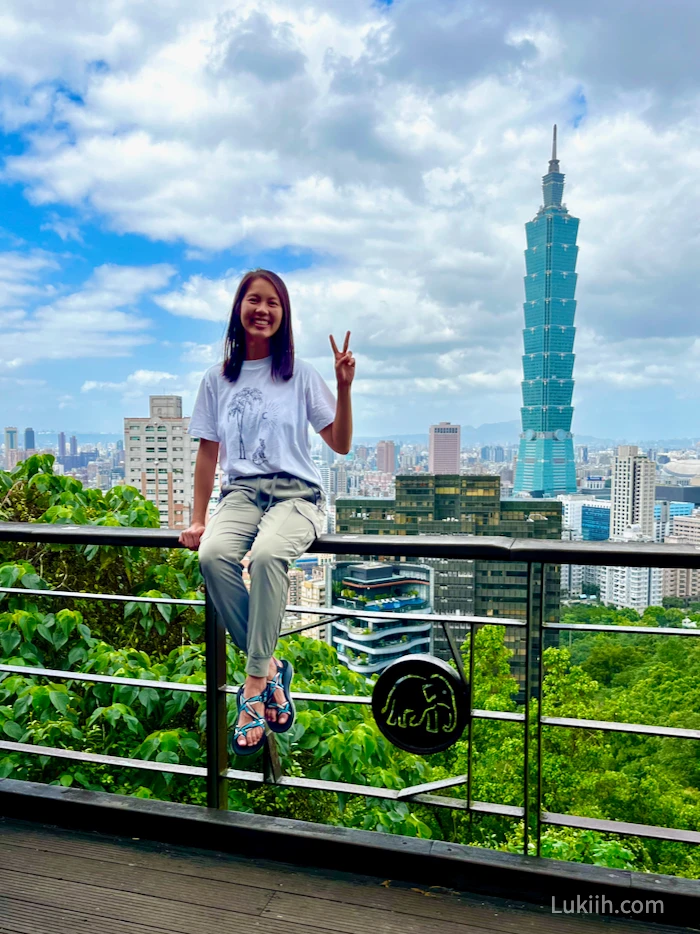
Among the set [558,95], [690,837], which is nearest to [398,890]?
[690,837]

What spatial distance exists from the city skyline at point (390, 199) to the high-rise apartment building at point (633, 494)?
1015cm

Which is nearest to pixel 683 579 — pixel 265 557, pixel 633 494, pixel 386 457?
pixel 265 557

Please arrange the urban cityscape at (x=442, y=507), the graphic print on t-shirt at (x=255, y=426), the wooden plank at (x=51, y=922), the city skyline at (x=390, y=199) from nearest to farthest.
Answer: the wooden plank at (x=51, y=922), the graphic print on t-shirt at (x=255, y=426), the urban cityscape at (x=442, y=507), the city skyline at (x=390, y=199)

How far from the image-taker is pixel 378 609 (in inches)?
74.8

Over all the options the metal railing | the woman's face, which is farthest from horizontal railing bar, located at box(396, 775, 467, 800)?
the woman's face

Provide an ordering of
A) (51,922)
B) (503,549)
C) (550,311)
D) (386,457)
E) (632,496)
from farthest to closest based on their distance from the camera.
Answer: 1. (550,311)
2. (632,496)
3. (386,457)
4. (503,549)
5. (51,922)

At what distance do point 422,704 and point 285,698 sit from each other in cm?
35

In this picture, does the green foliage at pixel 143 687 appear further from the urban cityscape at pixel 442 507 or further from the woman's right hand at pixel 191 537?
the woman's right hand at pixel 191 537

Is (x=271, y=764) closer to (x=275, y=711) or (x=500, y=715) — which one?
(x=275, y=711)

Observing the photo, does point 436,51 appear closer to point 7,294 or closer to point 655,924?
point 7,294

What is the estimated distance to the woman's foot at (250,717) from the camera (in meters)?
1.68

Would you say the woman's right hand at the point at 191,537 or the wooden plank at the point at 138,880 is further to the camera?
the woman's right hand at the point at 191,537

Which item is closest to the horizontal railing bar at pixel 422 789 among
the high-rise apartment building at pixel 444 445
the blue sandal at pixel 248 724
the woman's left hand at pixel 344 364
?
the blue sandal at pixel 248 724

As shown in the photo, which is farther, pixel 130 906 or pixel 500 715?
pixel 500 715
